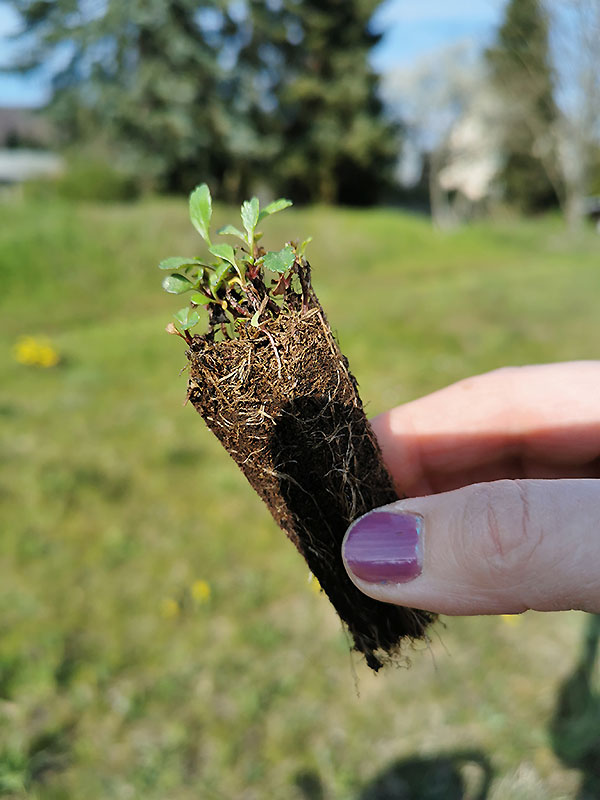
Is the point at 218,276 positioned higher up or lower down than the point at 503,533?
higher up

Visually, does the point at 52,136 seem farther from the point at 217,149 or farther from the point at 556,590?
the point at 556,590

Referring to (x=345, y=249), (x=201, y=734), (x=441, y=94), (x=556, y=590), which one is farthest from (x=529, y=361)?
(x=441, y=94)

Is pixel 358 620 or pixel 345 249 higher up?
pixel 345 249

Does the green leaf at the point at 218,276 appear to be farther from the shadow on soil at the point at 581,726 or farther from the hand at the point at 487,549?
the shadow on soil at the point at 581,726

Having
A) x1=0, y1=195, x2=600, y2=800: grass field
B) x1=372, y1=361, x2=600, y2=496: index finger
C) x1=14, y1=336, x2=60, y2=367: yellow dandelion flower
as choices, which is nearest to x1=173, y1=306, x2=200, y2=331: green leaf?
x1=372, y1=361, x2=600, y2=496: index finger

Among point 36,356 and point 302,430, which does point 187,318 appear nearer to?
point 302,430

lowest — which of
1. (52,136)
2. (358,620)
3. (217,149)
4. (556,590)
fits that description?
(358,620)

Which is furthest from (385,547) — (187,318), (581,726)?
(581,726)

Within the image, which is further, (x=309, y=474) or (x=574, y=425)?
(x=574, y=425)
